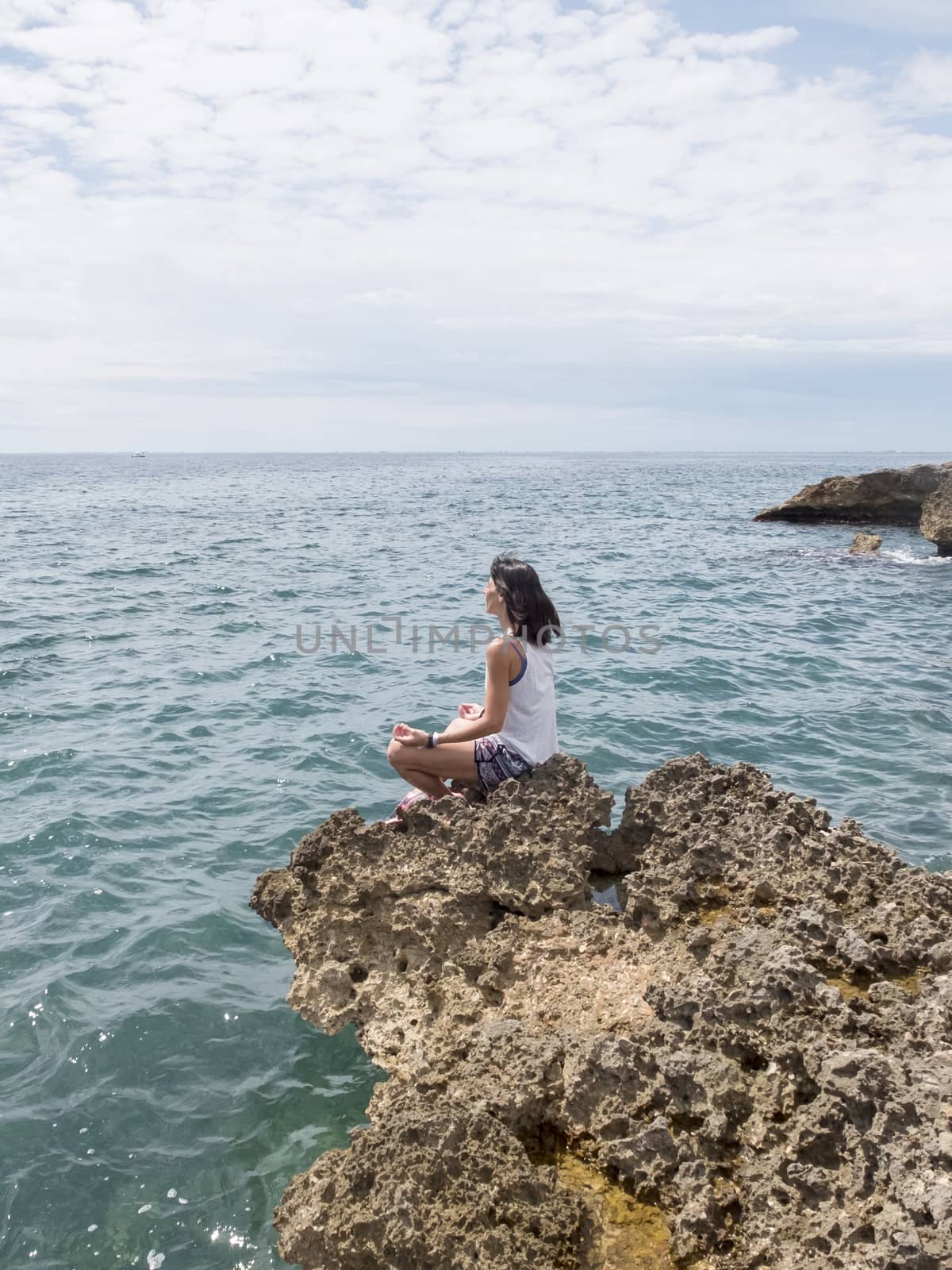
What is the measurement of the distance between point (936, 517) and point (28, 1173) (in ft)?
91.2

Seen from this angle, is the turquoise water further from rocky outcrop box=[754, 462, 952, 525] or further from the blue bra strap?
rocky outcrop box=[754, 462, 952, 525]

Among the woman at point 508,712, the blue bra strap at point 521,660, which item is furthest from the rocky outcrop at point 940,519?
the blue bra strap at point 521,660

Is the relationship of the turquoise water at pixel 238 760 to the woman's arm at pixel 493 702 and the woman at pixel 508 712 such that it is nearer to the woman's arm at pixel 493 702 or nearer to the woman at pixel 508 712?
the woman at pixel 508 712

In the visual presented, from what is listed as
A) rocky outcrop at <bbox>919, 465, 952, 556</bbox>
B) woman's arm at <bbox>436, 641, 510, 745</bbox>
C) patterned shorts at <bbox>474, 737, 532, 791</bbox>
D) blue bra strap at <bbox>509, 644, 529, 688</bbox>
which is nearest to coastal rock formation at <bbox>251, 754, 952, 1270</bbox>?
patterned shorts at <bbox>474, 737, 532, 791</bbox>

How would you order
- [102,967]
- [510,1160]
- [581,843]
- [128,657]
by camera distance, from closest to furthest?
[510,1160] → [581,843] → [102,967] → [128,657]

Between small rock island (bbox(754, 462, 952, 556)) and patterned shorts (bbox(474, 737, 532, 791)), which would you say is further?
small rock island (bbox(754, 462, 952, 556))

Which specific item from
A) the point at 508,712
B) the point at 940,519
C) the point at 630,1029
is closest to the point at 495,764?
the point at 508,712

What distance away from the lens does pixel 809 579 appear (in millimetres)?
23719

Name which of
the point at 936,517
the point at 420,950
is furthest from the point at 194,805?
the point at 936,517

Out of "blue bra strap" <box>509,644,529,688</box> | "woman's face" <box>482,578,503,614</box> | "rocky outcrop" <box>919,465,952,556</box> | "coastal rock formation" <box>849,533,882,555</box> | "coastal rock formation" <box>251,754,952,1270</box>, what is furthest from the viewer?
"coastal rock formation" <box>849,533,882,555</box>

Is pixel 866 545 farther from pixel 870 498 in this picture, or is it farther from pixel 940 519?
pixel 870 498

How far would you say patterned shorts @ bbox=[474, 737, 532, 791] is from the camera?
6430 mm

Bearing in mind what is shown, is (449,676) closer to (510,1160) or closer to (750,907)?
(750,907)

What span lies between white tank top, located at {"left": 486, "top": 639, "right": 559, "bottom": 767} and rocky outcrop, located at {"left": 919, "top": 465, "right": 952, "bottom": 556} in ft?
78.6
